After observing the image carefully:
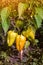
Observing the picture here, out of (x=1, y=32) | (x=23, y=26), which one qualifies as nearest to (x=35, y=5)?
(x=23, y=26)

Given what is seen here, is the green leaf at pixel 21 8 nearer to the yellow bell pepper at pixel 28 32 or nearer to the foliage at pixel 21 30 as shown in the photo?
the foliage at pixel 21 30

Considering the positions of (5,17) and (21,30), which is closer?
(5,17)

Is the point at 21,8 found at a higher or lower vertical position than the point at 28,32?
higher

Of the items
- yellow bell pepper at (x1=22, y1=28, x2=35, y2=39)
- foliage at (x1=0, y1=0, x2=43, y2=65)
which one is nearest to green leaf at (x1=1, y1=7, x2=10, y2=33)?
foliage at (x1=0, y1=0, x2=43, y2=65)

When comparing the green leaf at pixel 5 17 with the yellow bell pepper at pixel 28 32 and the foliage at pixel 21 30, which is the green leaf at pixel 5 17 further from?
the yellow bell pepper at pixel 28 32

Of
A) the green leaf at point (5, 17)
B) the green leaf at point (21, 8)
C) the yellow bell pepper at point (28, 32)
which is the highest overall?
the green leaf at point (21, 8)

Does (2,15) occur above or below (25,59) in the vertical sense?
above

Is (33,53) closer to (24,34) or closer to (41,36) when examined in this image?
(41,36)

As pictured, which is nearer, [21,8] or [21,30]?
[21,8]

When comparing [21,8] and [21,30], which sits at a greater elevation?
[21,8]

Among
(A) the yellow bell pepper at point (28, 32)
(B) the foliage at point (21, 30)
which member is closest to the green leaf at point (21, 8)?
(B) the foliage at point (21, 30)

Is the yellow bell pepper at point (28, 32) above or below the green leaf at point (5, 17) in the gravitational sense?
below
